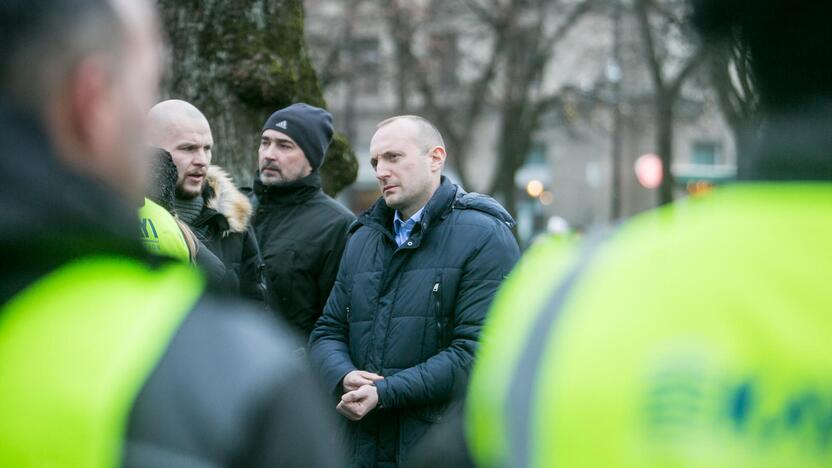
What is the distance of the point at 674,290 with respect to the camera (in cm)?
114

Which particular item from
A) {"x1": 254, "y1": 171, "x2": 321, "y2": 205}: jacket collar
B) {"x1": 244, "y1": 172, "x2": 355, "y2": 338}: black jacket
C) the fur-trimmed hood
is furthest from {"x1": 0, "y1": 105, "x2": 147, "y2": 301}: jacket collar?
{"x1": 254, "y1": 171, "x2": 321, "y2": 205}: jacket collar

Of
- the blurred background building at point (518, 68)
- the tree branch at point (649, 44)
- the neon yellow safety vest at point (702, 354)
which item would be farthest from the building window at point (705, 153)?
the neon yellow safety vest at point (702, 354)

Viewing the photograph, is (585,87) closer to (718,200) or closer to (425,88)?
(425,88)

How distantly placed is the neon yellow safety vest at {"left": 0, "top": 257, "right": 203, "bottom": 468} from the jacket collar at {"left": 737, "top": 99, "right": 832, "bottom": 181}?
0.66 meters

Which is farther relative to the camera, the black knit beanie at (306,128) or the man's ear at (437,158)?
the black knit beanie at (306,128)

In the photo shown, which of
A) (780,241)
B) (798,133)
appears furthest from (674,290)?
(798,133)

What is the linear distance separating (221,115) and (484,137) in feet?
116

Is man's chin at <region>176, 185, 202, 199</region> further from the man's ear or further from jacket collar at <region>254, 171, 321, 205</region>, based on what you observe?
the man's ear

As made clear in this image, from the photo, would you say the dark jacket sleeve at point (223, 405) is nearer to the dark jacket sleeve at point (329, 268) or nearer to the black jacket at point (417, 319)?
the black jacket at point (417, 319)

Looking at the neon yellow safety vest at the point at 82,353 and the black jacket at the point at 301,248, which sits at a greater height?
the neon yellow safety vest at the point at 82,353

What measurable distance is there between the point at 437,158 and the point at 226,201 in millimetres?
935

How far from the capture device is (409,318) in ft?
13.8

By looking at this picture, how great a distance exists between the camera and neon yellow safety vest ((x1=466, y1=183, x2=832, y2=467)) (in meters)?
1.12

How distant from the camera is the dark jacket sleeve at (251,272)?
461cm
